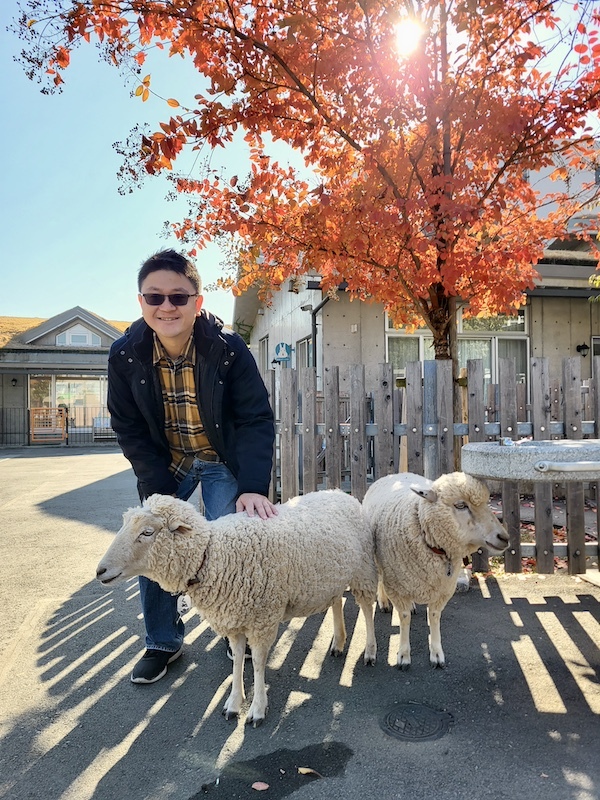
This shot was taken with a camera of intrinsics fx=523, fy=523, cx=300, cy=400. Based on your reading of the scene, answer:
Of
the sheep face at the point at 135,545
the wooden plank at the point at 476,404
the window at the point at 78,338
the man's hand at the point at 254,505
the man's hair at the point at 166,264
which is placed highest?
the window at the point at 78,338

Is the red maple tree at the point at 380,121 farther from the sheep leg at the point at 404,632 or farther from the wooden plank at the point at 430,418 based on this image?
the sheep leg at the point at 404,632

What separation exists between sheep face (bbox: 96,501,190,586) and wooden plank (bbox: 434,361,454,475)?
2454 mm

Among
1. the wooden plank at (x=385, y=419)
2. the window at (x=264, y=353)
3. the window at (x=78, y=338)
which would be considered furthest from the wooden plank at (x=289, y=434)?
the window at (x=78, y=338)

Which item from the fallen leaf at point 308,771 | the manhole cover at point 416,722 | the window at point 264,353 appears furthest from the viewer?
the window at point 264,353

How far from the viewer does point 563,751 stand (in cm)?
215

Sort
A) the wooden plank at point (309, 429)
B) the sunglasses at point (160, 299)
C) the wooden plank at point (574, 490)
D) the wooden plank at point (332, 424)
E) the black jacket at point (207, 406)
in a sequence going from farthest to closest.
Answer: the wooden plank at point (309, 429)
the wooden plank at point (332, 424)
the wooden plank at point (574, 490)
the black jacket at point (207, 406)
the sunglasses at point (160, 299)

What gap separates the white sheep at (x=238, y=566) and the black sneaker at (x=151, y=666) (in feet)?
1.71

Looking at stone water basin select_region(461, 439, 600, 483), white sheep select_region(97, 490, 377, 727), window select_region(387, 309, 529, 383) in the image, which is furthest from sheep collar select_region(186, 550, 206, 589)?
window select_region(387, 309, 529, 383)

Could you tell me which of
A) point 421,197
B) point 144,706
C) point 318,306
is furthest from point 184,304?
point 318,306

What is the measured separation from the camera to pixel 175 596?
3.09 metres

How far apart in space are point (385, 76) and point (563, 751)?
432 cm

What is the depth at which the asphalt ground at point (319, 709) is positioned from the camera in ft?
6.64

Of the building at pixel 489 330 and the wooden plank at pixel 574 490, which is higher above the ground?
the building at pixel 489 330

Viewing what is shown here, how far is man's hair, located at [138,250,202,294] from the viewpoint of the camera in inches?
104
